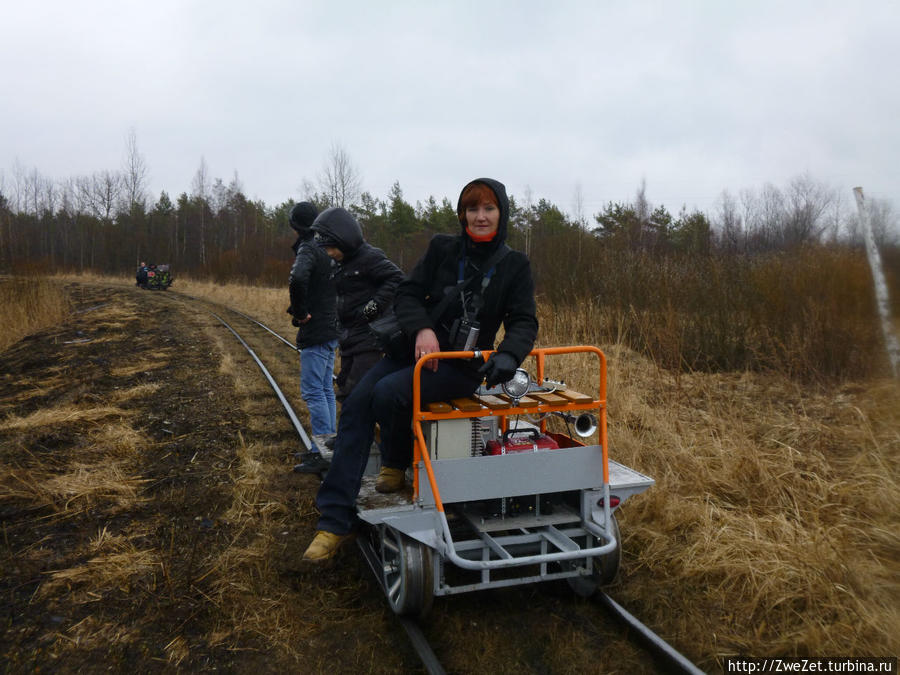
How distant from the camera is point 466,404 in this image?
9.66ft

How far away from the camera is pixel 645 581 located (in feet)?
10.7

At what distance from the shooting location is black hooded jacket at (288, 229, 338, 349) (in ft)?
15.7

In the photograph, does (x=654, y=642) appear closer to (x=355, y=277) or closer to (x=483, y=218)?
(x=483, y=218)

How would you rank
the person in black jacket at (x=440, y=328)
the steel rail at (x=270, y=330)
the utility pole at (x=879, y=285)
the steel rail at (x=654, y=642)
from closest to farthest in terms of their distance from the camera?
the steel rail at (x=654, y=642)
the person in black jacket at (x=440, y=328)
the utility pole at (x=879, y=285)
the steel rail at (x=270, y=330)

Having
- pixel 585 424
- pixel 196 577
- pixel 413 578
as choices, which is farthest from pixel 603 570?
pixel 196 577

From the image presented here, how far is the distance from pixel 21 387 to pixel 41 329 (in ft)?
22.3

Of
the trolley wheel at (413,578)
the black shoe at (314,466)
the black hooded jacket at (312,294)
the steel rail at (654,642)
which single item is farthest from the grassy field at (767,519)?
the black hooded jacket at (312,294)

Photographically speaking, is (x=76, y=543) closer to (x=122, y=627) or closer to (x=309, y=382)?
(x=122, y=627)

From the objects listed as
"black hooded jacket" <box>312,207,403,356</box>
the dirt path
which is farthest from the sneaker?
"black hooded jacket" <box>312,207,403,356</box>

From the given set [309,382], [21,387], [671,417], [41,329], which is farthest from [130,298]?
[671,417]

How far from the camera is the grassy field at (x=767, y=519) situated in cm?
280

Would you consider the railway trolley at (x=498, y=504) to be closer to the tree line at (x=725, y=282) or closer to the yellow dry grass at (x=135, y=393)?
the tree line at (x=725, y=282)

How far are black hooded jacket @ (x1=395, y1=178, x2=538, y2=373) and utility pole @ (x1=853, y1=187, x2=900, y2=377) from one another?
7.44ft

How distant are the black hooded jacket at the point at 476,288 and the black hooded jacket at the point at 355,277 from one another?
42.2 inches
